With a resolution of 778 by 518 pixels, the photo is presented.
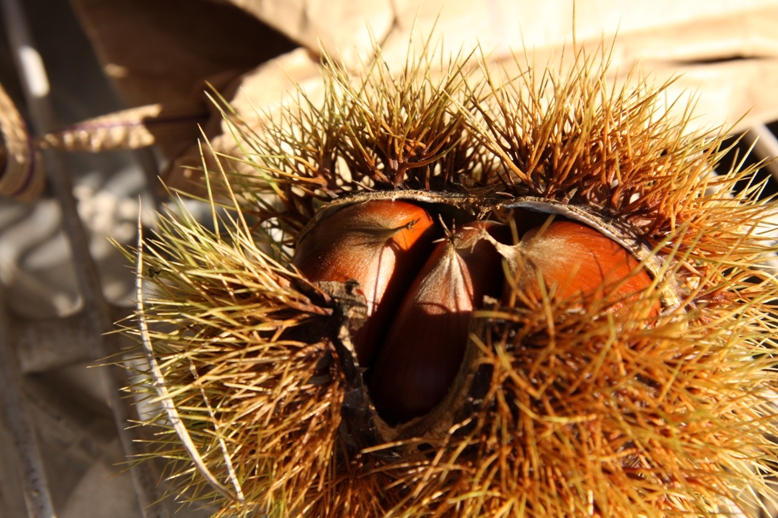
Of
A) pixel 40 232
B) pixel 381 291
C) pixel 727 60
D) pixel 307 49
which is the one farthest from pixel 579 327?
pixel 40 232

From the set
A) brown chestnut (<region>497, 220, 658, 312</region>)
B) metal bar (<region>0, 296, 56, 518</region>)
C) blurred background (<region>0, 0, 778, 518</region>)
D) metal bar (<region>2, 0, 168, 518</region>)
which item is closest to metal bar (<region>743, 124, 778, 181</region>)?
blurred background (<region>0, 0, 778, 518</region>)

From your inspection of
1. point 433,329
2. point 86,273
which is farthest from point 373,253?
point 86,273

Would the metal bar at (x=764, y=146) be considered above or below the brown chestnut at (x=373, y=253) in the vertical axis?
above

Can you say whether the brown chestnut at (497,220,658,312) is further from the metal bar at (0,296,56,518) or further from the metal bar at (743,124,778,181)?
the metal bar at (0,296,56,518)

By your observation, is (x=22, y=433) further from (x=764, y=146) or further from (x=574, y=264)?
(x=764, y=146)

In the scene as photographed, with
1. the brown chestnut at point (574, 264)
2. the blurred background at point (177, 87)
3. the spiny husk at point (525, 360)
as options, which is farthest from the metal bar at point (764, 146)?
the brown chestnut at point (574, 264)

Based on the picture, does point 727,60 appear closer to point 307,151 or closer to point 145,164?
point 307,151

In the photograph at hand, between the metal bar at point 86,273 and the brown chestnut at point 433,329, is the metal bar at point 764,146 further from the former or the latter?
the metal bar at point 86,273
